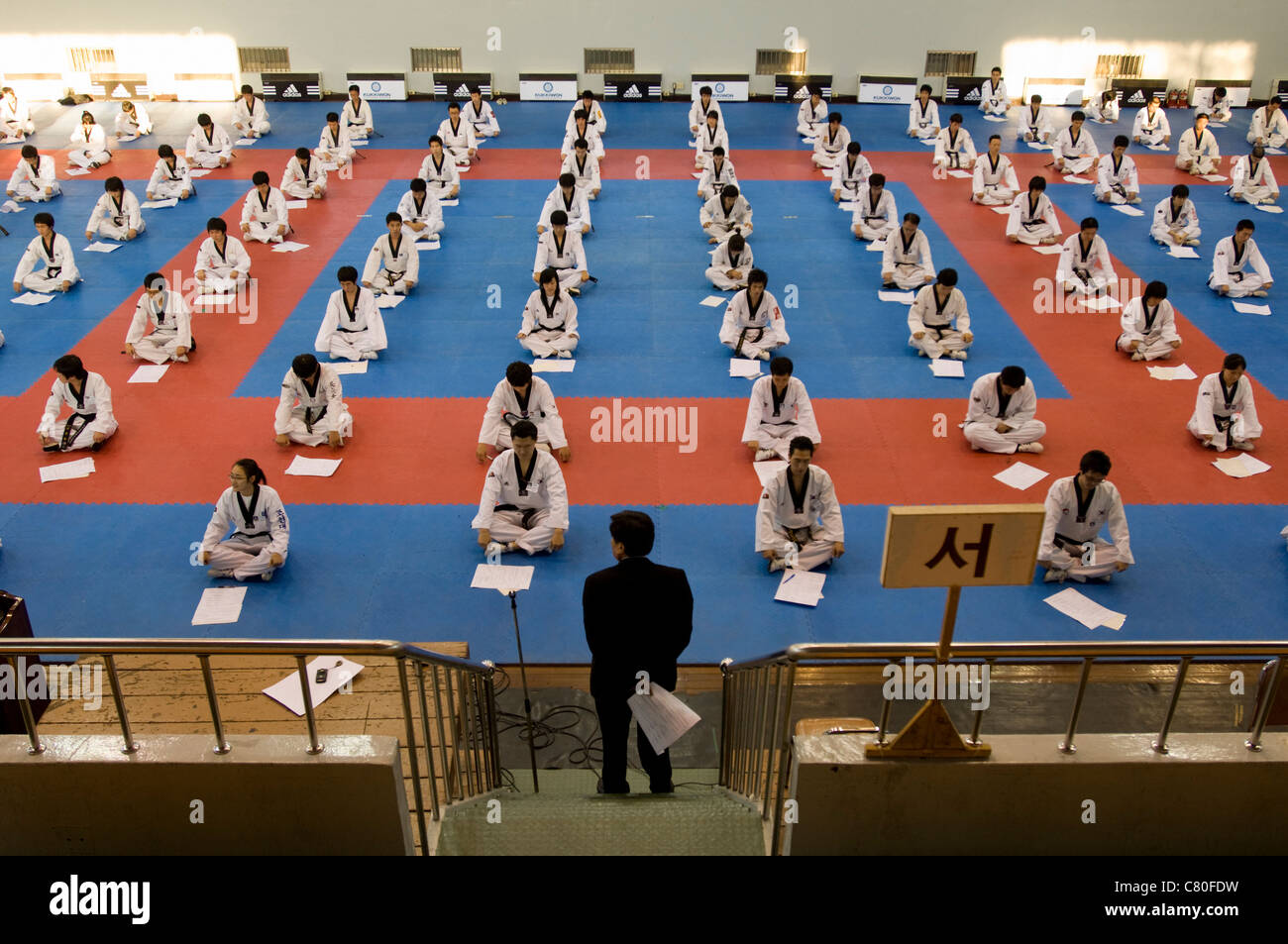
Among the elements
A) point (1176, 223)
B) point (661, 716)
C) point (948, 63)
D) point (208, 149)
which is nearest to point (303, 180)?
point (208, 149)

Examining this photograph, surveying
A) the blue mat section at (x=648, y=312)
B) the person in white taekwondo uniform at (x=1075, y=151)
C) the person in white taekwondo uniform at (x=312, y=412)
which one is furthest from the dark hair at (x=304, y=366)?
the person in white taekwondo uniform at (x=1075, y=151)

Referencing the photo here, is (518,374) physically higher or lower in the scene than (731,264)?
lower

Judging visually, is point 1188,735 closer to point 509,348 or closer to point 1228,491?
point 1228,491

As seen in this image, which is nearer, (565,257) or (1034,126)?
(565,257)

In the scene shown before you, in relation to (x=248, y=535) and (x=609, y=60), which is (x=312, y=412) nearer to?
(x=248, y=535)

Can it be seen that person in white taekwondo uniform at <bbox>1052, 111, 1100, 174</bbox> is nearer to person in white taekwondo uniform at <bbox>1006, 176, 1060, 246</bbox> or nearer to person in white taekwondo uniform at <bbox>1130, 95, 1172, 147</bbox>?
person in white taekwondo uniform at <bbox>1130, 95, 1172, 147</bbox>

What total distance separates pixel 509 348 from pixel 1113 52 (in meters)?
17.0

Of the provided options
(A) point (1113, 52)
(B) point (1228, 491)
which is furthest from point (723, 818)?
(A) point (1113, 52)

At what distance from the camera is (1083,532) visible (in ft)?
24.1

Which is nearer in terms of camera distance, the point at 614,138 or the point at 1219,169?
the point at 1219,169

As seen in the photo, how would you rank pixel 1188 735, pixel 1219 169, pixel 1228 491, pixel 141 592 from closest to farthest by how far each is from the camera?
pixel 1188 735
pixel 141 592
pixel 1228 491
pixel 1219 169

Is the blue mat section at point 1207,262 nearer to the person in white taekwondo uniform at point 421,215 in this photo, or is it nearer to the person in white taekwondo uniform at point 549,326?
the person in white taekwondo uniform at point 549,326

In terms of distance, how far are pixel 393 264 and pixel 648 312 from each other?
322 cm
